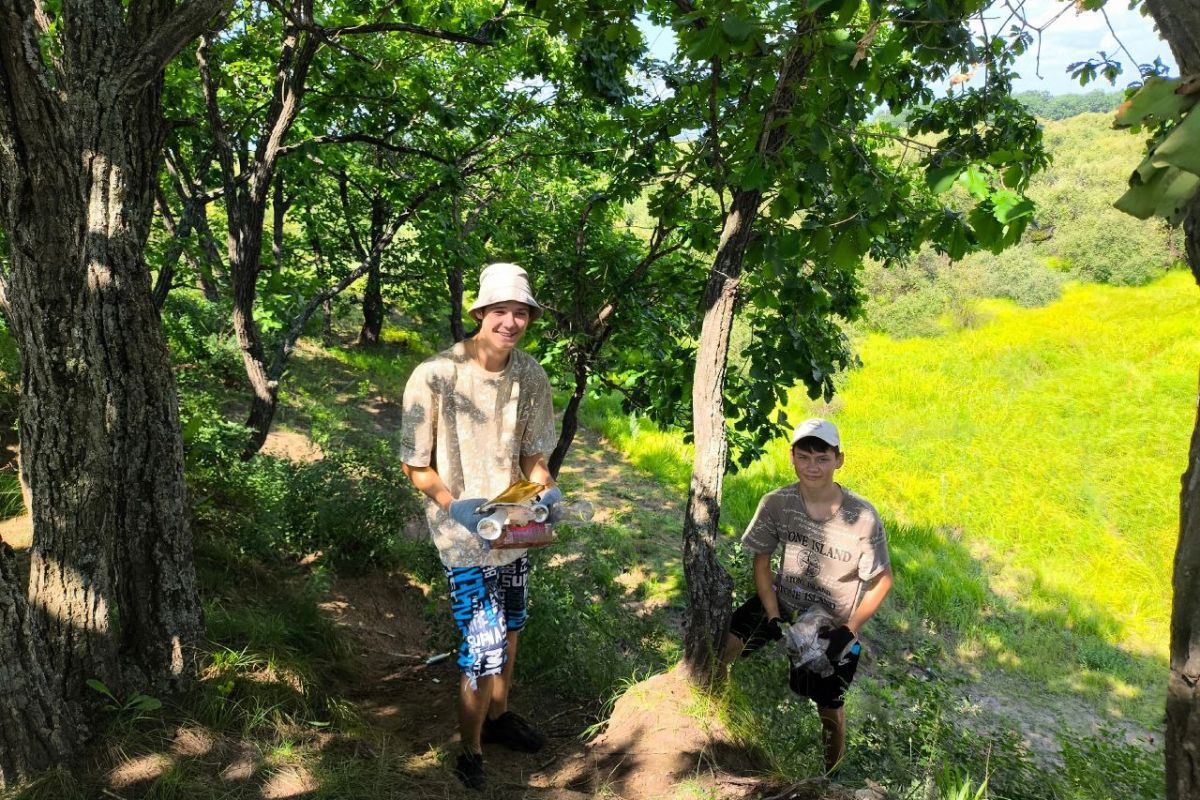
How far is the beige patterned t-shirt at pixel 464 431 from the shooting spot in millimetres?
2902

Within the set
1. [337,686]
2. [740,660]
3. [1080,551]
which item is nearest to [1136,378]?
[1080,551]

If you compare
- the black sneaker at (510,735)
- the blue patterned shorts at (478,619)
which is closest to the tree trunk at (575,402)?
the black sneaker at (510,735)

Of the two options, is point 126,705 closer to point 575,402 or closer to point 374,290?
point 575,402

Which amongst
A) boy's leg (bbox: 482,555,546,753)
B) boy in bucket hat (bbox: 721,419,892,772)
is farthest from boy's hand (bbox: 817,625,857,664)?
boy's leg (bbox: 482,555,546,753)

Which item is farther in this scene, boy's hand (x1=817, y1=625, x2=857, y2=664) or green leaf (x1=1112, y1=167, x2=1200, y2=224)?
boy's hand (x1=817, y1=625, x2=857, y2=664)

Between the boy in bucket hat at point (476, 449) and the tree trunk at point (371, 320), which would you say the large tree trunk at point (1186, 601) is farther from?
the tree trunk at point (371, 320)

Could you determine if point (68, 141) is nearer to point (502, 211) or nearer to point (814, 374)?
point (814, 374)

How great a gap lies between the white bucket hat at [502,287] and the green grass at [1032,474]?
25.5 ft

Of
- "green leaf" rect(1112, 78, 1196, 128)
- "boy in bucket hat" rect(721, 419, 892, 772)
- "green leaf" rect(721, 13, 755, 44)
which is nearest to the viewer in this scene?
"green leaf" rect(1112, 78, 1196, 128)

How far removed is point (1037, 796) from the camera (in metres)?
3.33

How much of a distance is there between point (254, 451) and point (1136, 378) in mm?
20306

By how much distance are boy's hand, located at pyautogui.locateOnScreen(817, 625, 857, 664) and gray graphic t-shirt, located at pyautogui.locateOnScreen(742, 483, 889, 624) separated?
5.1 inches

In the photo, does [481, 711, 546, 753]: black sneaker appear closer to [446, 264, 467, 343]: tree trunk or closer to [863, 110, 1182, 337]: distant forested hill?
[446, 264, 467, 343]: tree trunk

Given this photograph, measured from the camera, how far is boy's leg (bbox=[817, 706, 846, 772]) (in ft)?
10.8
